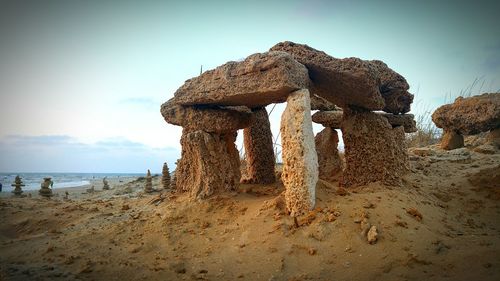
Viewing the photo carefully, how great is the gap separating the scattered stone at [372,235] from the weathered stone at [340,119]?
13.1ft

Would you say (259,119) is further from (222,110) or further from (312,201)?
(312,201)

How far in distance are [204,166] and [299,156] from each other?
2.27 metres

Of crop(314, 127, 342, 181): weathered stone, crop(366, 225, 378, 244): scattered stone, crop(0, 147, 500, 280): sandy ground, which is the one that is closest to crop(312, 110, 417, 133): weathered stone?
crop(314, 127, 342, 181): weathered stone

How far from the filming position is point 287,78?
5.05 meters

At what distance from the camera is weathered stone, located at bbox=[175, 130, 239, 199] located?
6.36m

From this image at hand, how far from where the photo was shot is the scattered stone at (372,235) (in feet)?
13.7

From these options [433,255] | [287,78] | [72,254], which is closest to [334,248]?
[433,255]

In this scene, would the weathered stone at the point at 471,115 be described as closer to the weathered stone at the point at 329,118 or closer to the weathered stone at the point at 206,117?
the weathered stone at the point at 329,118

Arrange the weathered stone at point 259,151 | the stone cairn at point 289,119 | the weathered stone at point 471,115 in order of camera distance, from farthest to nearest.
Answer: the weathered stone at point 471,115, the weathered stone at point 259,151, the stone cairn at point 289,119

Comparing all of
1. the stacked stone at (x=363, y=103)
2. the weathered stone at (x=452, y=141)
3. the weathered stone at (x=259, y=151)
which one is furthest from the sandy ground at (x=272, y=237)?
the weathered stone at (x=452, y=141)

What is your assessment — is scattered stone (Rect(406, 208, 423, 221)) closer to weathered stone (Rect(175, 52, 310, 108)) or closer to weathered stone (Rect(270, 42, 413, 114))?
weathered stone (Rect(270, 42, 413, 114))

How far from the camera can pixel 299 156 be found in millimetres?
4891

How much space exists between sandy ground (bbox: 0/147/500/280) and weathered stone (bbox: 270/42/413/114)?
1.83 meters

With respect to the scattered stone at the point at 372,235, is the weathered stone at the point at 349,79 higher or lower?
higher
